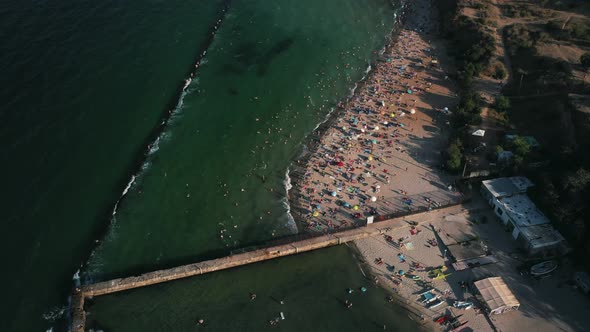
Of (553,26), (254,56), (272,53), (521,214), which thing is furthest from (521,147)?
(254,56)

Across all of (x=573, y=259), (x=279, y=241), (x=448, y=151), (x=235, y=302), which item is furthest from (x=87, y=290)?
(x=573, y=259)

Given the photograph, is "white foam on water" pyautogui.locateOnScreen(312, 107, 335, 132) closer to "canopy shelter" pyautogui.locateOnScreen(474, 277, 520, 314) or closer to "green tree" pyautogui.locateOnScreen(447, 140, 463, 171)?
"green tree" pyautogui.locateOnScreen(447, 140, 463, 171)

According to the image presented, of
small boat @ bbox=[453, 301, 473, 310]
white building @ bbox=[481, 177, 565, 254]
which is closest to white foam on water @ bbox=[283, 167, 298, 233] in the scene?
small boat @ bbox=[453, 301, 473, 310]

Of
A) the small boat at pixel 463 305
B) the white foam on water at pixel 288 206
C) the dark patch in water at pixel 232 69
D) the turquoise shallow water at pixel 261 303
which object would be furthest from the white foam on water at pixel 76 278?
the dark patch in water at pixel 232 69

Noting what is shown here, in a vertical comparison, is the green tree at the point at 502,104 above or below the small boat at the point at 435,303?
above

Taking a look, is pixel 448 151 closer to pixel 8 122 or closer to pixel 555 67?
pixel 555 67

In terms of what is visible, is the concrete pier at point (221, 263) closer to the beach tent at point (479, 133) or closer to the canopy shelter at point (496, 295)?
the canopy shelter at point (496, 295)

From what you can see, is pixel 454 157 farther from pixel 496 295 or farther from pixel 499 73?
pixel 499 73

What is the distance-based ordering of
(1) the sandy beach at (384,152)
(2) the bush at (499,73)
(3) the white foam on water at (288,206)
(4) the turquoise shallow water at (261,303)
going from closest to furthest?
(4) the turquoise shallow water at (261,303), (3) the white foam on water at (288,206), (1) the sandy beach at (384,152), (2) the bush at (499,73)
